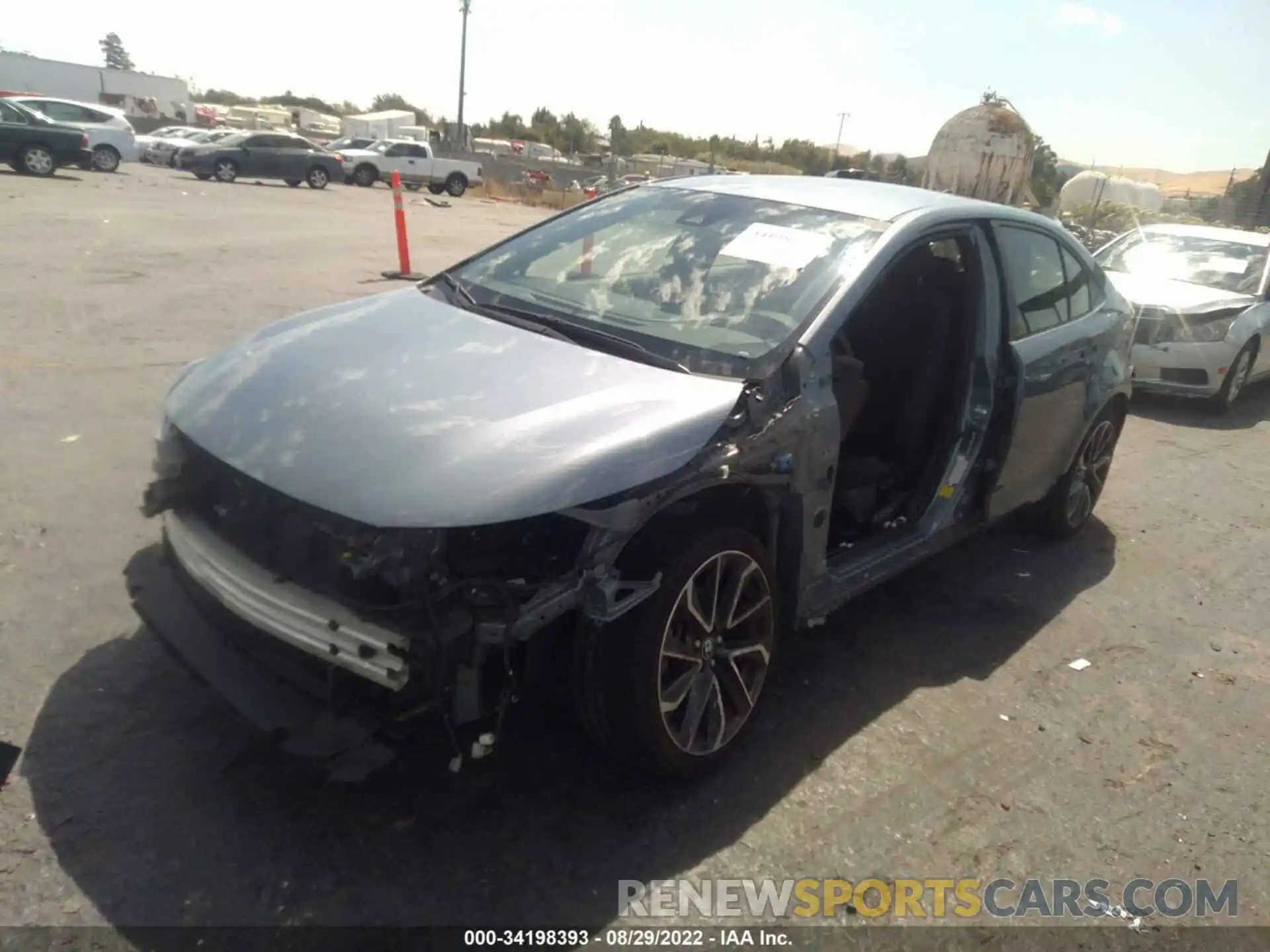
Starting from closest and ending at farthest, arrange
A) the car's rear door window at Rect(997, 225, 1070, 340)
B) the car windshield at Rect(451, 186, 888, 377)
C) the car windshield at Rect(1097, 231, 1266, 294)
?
the car windshield at Rect(451, 186, 888, 377)
the car's rear door window at Rect(997, 225, 1070, 340)
the car windshield at Rect(1097, 231, 1266, 294)

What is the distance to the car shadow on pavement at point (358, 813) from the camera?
2.31 meters

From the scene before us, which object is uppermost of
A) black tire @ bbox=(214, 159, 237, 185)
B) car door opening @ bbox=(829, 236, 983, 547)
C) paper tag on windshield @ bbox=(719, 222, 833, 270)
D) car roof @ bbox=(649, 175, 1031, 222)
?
car roof @ bbox=(649, 175, 1031, 222)

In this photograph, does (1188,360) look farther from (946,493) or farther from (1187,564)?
(946,493)

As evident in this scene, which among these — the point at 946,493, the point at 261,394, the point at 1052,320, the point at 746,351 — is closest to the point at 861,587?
the point at 946,493

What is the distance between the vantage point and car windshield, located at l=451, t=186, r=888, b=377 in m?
3.07

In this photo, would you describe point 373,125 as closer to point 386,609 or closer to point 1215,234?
→ point 1215,234

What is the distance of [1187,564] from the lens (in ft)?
16.5

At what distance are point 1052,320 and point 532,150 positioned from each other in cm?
6296

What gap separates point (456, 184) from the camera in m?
32.6

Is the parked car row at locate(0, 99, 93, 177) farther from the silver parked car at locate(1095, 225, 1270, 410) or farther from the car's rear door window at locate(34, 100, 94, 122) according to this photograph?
the silver parked car at locate(1095, 225, 1270, 410)

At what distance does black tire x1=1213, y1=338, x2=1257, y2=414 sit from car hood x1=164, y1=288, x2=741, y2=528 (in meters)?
7.54

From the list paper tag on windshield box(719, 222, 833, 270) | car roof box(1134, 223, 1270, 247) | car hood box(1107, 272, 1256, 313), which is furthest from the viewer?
car roof box(1134, 223, 1270, 247)

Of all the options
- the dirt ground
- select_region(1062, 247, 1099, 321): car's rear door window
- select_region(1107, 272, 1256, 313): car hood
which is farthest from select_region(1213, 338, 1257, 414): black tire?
select_region(1062, 247, 1099, 321): car's rear door window

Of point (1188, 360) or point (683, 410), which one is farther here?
point (1188, 360)
